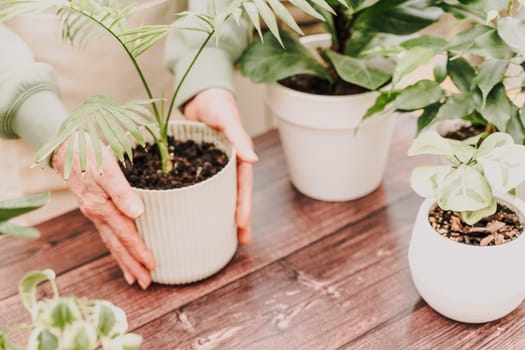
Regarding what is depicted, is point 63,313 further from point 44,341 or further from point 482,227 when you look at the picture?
point 482,227

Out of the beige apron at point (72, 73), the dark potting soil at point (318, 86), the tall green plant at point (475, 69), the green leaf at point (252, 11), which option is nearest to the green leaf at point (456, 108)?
the tall green plant at point (475, 69)

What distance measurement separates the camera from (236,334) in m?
0.89

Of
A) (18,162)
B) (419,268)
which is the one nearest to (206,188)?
(419,268)

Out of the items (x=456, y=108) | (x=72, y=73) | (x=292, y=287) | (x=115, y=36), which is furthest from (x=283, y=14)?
(x=72, y=73)

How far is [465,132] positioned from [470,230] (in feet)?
0.98

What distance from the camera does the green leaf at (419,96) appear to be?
36.4 inches

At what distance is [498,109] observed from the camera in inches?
34.8

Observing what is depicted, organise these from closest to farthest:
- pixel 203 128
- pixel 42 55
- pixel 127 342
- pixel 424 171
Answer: pixel 127 342 < pixel 424 171 < pixel 203 128 < pixel 42 55

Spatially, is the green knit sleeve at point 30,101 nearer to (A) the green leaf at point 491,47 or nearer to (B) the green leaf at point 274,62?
(B) the green leaf at point 274,62

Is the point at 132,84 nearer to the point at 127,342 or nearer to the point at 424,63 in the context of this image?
the point at 424,63

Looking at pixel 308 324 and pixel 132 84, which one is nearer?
pixel 308 324

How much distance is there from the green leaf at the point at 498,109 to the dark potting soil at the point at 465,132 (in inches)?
6.8

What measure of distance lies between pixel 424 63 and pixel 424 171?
16 centimetres

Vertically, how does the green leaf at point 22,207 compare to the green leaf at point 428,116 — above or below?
above
